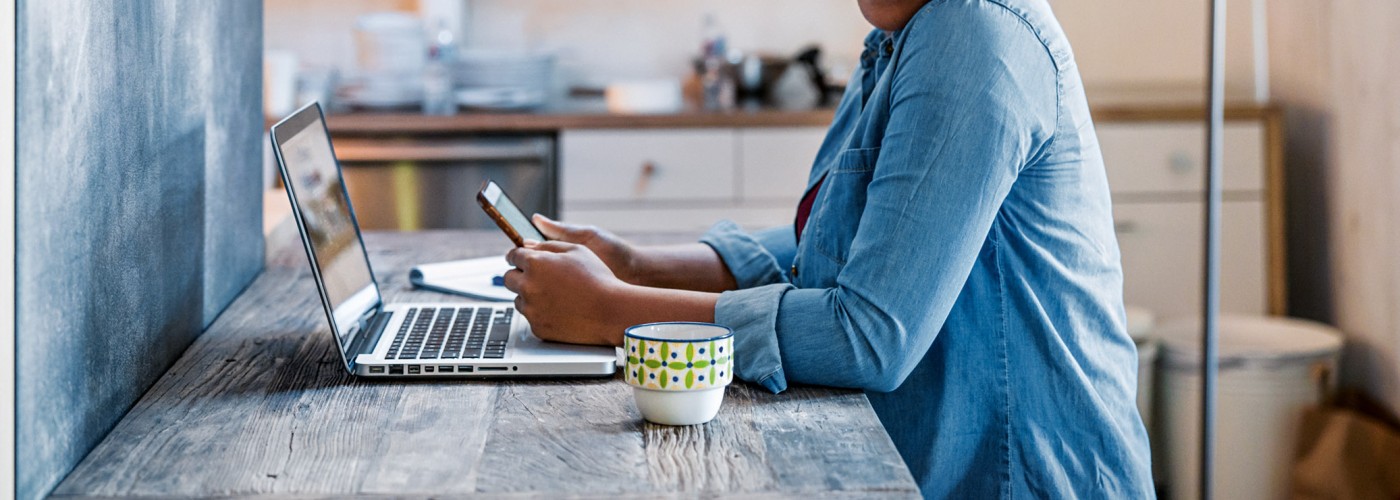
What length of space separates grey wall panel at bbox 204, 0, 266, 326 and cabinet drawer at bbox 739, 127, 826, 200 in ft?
5.76

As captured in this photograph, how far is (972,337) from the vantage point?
1.14 metres

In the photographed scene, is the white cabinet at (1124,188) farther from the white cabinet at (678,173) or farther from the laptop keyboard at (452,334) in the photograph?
the laptop keyboard at (452,334)

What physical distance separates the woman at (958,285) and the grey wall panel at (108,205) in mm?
314

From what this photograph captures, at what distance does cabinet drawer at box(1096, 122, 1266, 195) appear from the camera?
3.09 metres

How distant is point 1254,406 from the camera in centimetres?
266

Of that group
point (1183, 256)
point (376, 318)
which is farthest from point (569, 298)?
point (1183, 256)

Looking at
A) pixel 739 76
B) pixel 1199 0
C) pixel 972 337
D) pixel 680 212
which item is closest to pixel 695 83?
pixel 739 76

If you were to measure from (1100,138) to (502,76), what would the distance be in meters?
1.55

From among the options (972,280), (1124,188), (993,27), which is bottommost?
(972,280)

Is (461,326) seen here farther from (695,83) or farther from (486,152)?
(695,83)

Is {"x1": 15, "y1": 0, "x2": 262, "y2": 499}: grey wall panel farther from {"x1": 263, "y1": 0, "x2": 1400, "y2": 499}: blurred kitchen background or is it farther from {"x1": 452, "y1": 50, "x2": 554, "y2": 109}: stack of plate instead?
{"x1": 452, "y1": 50, "x2": 554, "y2": 109}: stack of plate

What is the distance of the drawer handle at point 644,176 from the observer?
318 centimetres

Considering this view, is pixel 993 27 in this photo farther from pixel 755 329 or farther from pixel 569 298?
pixel 569 298

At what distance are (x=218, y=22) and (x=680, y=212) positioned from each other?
1964 mm
